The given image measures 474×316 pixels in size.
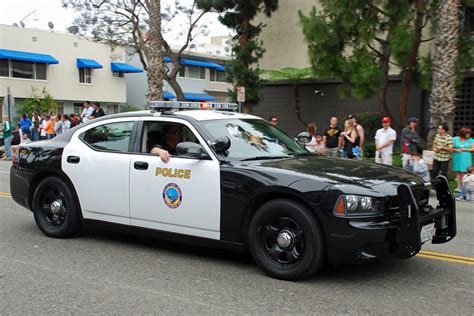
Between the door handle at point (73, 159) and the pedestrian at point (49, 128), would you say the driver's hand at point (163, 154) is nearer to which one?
the door handle at point (73, 159)

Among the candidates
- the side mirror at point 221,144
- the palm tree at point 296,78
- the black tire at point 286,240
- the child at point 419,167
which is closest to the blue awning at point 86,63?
the palm tree at point 296,78

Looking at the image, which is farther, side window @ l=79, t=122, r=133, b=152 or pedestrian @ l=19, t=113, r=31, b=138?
pedestrian @ l=19, t=113, r=31, b=138

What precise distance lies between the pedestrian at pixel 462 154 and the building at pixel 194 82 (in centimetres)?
3597

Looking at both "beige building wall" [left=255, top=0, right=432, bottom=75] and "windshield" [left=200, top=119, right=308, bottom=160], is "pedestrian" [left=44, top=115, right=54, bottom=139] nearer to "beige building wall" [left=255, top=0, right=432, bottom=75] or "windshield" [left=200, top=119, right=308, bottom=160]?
"beige building wall" [left=255, top=0, right=432, bottom=75]

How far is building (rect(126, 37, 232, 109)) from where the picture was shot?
50281 millimetres

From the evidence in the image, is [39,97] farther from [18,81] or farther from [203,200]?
[203,200]

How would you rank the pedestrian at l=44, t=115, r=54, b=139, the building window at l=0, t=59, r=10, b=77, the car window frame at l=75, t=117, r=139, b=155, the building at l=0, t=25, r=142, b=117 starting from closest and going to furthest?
the car window frame at l=75, t=117, r=139, b=155 → the pedestrian at l=44, t=115, r=54, b=139 → the building window at l=0, t=59, r=10, b=77 → the building at l=0, t=25, r=142, b=117

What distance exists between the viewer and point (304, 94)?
24297 millimetres

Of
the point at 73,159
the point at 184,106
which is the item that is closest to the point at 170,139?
the point at 184,106

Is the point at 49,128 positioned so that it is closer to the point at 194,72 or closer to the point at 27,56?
the point at 27,56

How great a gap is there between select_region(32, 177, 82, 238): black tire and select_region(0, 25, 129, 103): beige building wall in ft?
99.2

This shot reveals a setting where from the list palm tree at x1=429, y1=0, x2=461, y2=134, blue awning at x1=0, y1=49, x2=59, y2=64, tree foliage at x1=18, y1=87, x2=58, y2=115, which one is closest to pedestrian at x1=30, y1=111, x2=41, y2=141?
tree foliage at x1=18, y1=87, x2=58, y2=115

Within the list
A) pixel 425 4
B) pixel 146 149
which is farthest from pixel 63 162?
pixel 425 4

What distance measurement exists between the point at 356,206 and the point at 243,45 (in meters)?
19.1
